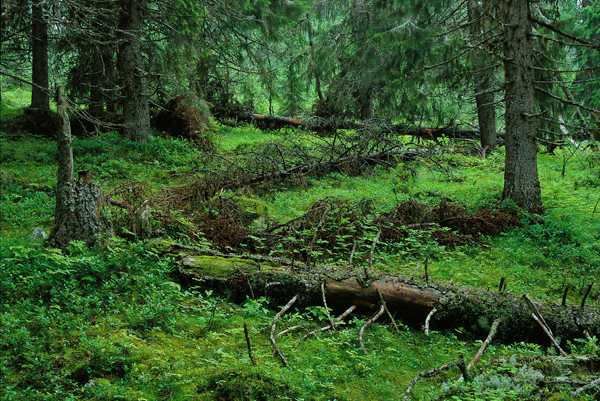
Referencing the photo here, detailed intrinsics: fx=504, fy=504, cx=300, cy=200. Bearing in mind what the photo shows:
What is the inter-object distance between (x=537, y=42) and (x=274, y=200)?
7862 millimetres

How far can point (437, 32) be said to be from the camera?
1200 centimetres

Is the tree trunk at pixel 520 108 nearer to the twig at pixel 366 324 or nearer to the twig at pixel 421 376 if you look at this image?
the twig at pixel 366 324

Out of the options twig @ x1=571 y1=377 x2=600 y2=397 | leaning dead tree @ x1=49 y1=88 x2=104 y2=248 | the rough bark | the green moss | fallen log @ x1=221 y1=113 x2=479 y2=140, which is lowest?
twig @ x1=571 y1=377 x2=600 y2=397

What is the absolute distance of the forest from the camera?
14.4 feet

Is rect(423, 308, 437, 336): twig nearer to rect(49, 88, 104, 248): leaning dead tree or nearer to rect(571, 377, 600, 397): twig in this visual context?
rect(571, 377, 600, 397): twig

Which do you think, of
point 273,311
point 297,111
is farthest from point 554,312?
point 297,111

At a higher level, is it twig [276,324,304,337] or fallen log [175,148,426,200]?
fallen log [175,148,426,200]

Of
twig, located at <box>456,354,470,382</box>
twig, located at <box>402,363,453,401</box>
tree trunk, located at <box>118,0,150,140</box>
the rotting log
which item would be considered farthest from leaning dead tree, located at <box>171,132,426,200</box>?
twig, located at <box>456,354,470,382</box>

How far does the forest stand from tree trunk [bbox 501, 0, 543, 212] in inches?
1.5

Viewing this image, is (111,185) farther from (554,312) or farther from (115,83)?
(554,312)

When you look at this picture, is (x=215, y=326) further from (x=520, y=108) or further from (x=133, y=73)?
(x=133, y=73)

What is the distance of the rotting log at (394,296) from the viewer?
221 inches

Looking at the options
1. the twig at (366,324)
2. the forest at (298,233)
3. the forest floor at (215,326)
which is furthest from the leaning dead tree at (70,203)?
the twig at (366,324)

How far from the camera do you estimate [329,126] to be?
18516 millimetres
